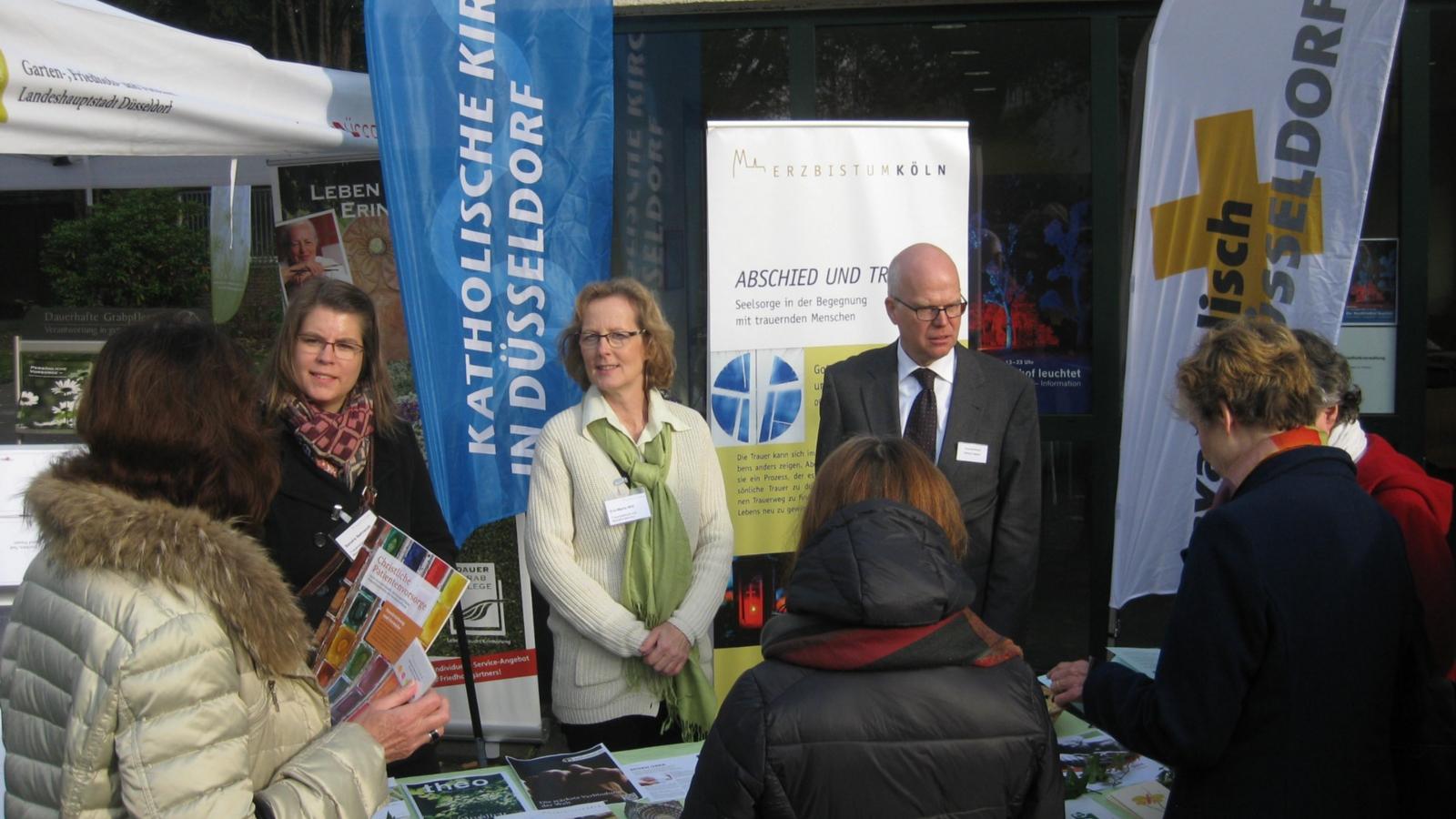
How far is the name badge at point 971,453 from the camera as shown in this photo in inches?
117

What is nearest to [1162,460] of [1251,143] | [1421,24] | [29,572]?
[1251,143]

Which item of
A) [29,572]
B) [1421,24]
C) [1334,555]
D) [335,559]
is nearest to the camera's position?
[29,572]

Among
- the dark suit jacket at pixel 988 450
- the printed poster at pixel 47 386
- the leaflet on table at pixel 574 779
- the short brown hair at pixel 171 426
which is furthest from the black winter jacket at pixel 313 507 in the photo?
the printed poster at pixel 47 386

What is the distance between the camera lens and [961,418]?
9.84 feet

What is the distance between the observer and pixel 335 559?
8.20 ft

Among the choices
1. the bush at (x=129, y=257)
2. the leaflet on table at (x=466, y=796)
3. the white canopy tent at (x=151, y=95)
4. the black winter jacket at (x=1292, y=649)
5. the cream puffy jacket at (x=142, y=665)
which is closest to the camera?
the cream puffy jacket at (x=142, y=665)

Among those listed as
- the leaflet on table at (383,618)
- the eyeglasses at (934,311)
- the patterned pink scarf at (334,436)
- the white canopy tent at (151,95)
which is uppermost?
the white canopy tent at (151,95)

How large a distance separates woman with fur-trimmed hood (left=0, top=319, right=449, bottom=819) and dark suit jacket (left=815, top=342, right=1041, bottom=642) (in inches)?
68.6

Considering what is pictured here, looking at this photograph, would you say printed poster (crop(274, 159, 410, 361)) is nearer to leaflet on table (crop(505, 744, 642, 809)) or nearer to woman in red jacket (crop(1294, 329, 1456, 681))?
leaflet on table (crop(505, 744, 642, 809))

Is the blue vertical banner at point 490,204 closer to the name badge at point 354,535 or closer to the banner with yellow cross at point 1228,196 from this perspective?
the name badge at point 354,535

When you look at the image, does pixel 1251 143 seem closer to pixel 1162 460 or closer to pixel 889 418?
pixel 1162 460

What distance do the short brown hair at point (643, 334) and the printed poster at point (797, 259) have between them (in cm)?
61

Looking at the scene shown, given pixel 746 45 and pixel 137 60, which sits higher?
pixel 746 45

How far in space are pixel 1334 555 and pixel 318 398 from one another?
2.15 meters
